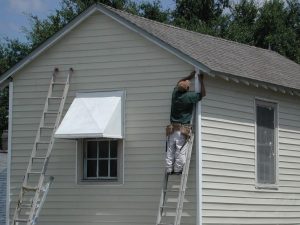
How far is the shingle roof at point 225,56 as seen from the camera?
49.9ft

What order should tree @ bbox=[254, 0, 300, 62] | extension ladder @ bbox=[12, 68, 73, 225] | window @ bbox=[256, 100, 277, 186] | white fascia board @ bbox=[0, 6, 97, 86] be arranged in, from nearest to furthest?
extension ladder @ bbox=[12, 68, 73, 225], white fascia board @ bbox=[0, 6, 97, 86], window @ bbox=[256, 100, 277, 186], tree @ bbox=[254, 0, 300, 62]

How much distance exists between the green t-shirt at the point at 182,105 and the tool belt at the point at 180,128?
0.08 m

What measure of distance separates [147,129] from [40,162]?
262 centimetres

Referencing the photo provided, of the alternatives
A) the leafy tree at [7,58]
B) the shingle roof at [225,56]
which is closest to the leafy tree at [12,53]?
the leafy tree at [7,58]

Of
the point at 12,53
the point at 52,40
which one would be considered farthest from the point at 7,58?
the point at 52,40

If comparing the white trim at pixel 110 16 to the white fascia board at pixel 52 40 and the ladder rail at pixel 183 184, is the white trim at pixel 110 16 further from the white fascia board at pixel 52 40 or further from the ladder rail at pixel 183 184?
the ladder rail at pixel 183 184

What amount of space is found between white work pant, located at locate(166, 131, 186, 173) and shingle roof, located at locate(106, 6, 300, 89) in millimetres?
1449

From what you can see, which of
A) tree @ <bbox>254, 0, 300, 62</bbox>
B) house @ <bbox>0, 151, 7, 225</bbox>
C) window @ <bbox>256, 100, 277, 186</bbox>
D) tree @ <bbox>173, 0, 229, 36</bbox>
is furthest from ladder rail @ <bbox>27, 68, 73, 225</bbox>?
tree @ <bbox>173, 0, 229, 36</bbox>

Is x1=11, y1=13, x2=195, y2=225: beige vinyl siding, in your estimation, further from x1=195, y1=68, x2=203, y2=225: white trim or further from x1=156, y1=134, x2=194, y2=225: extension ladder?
x1=156, y1=134, x2=194, y2=225: extension ladder

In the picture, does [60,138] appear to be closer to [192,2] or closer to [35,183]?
[35,183]

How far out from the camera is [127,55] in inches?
608

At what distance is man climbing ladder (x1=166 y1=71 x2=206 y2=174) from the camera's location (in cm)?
1420

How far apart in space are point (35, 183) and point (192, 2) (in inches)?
800

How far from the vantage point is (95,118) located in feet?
48.7
